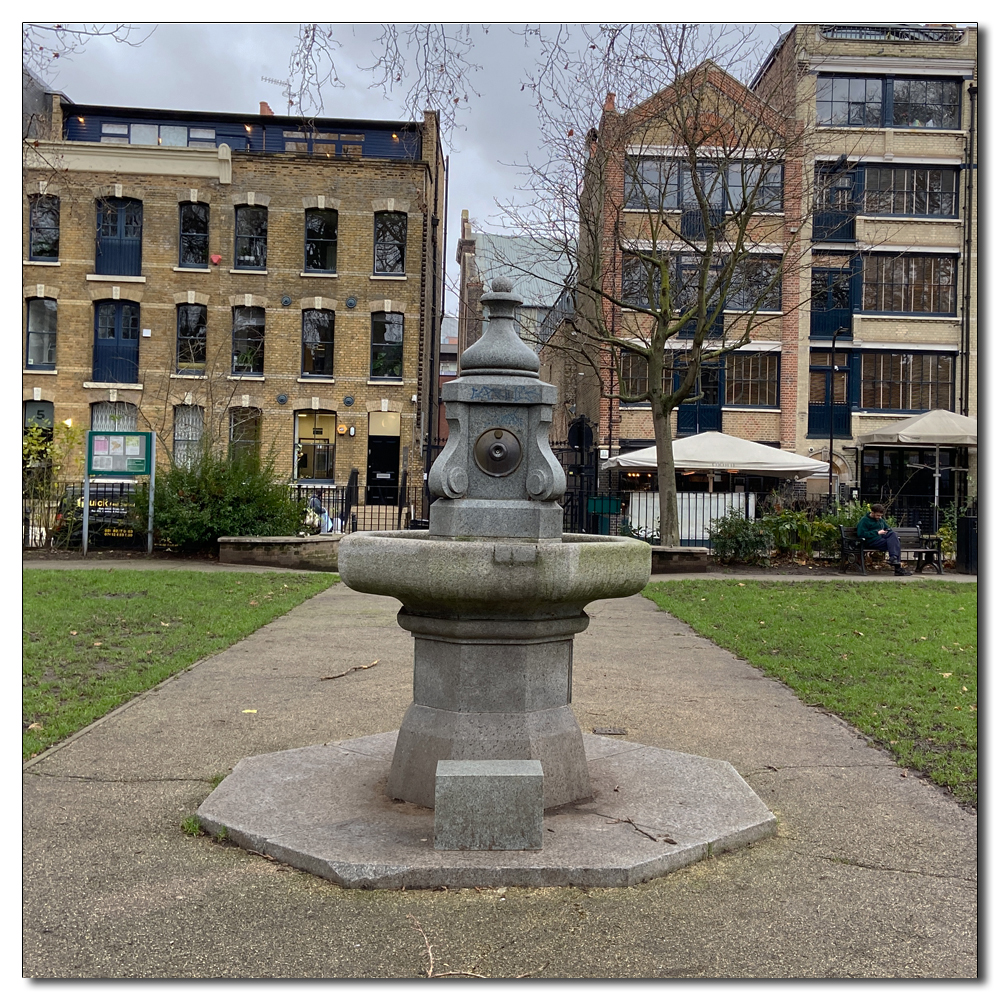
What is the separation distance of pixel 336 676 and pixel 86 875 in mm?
4227

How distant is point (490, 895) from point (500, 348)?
2.53 meters

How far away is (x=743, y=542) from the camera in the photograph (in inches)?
720

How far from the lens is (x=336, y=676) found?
26.5 feet

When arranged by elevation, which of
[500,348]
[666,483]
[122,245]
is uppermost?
[122,245]

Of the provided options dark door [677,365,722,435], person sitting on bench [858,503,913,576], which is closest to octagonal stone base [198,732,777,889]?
person sitting on bench [858,503,913,576]

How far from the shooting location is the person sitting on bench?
57.6 feet

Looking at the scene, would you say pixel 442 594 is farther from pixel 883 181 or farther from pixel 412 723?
pixel 883 181

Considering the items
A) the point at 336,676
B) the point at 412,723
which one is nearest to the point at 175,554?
the point at 336,676

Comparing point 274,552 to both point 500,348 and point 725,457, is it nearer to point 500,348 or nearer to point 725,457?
point 725,457

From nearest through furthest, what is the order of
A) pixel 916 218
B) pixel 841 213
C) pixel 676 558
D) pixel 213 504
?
1. pixel 213 504
2. pixel 676 558
3. pixel 841 213
4. pixel 916 218

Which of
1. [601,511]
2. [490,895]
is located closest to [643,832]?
[490,895]

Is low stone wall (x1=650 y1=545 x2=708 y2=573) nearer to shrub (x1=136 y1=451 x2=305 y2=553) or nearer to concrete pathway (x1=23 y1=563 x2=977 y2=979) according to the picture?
shrub (x1=136 y1=451 x2=305 y2=553)

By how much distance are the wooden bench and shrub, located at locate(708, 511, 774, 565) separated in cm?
136

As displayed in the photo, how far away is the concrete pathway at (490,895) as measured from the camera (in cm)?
318
